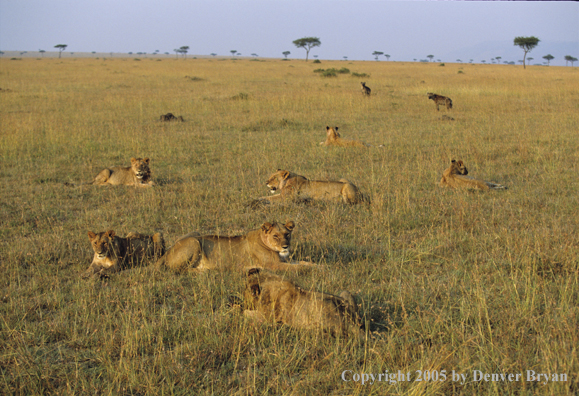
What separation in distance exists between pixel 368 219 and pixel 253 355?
406 centimetres

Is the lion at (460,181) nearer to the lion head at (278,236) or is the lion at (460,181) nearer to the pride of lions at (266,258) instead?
the pride of lions at (266,258)

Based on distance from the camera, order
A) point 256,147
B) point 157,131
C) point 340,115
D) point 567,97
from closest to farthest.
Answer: point 256,147 → point 157,131 → point 340,115 → point 567,97

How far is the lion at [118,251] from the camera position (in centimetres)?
559

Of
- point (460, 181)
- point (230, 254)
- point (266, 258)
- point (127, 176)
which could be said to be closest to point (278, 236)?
point (266, 258)

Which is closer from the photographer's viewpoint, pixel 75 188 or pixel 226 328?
pixel 226 328

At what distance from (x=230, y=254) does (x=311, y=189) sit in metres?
3.28

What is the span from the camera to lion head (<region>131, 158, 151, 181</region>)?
9.81 m

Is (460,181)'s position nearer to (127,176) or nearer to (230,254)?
(230,254)

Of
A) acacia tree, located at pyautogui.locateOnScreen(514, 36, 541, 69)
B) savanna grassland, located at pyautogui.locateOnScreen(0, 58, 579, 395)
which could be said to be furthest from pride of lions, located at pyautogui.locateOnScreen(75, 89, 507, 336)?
acacia tree, located at pyautogui.locateOnScreen(514, 36, 541, 69)

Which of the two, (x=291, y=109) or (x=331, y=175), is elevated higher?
(x=291, y=109)

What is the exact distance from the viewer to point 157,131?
15891 millimetres

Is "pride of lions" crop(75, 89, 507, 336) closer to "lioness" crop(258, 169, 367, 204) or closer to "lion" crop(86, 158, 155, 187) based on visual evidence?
"lioness" crop(258, 169, 367, 204)

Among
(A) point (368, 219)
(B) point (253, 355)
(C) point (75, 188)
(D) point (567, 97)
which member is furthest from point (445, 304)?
(D) point (567, 97)

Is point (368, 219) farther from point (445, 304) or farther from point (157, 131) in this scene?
point (157, 131)
